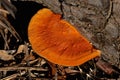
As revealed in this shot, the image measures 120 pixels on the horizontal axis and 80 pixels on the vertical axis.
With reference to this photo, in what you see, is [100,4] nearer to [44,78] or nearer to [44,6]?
[44,6]

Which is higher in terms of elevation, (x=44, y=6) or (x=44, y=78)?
(x=44, y=6)

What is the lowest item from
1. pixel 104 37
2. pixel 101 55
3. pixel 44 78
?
pixel 44 78

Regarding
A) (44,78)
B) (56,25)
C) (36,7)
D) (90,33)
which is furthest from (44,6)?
(44,78)

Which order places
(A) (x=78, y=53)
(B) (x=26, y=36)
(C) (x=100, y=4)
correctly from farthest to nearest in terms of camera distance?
(B) (x=26, y=36) < (A) (x=78, y=53) < (C) (x=100, y=4)

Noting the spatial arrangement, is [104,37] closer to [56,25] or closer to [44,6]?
[56,25]

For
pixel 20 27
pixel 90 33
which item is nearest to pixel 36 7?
pixel 20 27

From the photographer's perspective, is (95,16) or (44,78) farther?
(44,78)

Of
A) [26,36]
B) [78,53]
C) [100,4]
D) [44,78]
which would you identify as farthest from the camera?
[26,36]
